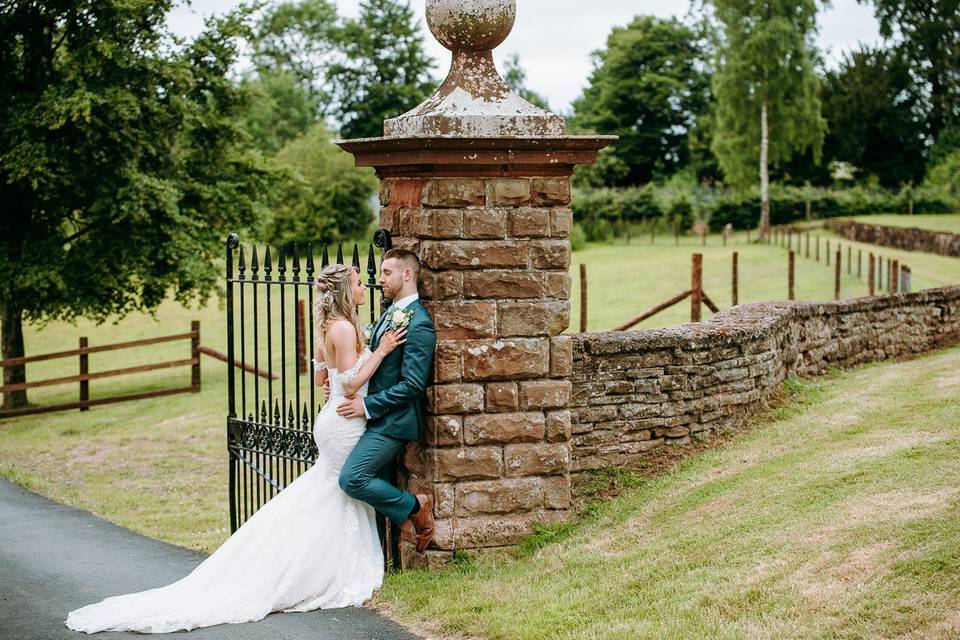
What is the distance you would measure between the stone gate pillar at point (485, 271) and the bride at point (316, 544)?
447 mm

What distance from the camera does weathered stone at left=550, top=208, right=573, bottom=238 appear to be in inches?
273

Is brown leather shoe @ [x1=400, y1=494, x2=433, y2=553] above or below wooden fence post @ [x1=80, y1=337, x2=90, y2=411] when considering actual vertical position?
above

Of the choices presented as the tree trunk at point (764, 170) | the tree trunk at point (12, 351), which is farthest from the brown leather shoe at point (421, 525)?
the tree trunk at point (764, 170)

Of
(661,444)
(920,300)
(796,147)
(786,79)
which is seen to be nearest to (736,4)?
(786,79)

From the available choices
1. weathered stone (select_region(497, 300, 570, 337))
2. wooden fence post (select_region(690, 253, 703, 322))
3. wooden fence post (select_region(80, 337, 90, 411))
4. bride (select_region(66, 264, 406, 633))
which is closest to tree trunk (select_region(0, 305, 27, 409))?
wooden fence post (select_region(80, 337, 90, 411))

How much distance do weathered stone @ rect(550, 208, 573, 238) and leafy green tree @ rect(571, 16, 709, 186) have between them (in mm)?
56740

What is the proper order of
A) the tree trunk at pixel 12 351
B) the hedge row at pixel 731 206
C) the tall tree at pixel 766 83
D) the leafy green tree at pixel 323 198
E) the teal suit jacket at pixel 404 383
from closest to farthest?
the teal suit jacket at pixel 404 383
the tree trunk at pixel 12 351
the tall tree at pixel 766 83
the leafy green tree at pixel 323 198
the hedge row at pixel 731 206

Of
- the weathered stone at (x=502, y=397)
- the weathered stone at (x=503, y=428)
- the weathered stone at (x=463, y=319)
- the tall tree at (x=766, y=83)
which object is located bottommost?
the weathered stone at (x=503, y=428)

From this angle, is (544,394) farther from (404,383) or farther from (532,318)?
(404,383)

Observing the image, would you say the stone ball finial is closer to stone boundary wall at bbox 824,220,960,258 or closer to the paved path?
the paved path

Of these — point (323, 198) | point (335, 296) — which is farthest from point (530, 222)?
point (323, 198)

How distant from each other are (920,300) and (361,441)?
9.84m

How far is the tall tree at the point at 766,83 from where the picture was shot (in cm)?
4291

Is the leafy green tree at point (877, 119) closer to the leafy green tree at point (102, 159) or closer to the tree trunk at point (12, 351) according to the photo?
the leafy green tree at point (102, 159)
